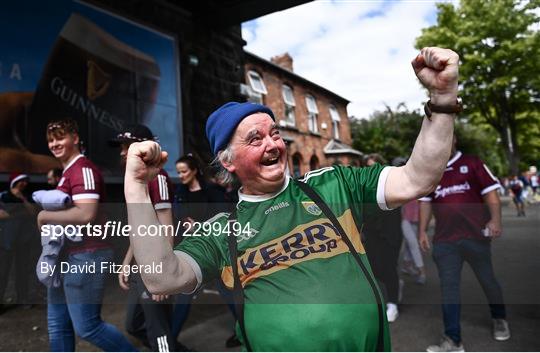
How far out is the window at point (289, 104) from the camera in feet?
58.7

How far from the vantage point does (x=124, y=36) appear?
5.43 m

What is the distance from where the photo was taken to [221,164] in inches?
57.0

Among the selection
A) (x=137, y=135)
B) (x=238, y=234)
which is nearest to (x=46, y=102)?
(x=137, y=135)

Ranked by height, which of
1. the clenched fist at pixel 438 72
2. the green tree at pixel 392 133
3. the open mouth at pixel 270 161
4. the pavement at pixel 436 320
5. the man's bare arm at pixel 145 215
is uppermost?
the green tree at pixel 392 133

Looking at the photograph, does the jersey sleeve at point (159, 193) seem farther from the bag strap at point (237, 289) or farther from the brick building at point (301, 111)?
the brick building at point (301, 111)

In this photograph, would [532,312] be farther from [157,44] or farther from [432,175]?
[157,44]

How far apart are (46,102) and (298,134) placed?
14405mm

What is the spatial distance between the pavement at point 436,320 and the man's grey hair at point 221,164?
1738 mm

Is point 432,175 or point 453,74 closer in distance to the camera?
point 453,74

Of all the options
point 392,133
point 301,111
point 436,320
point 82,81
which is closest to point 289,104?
point 301,111

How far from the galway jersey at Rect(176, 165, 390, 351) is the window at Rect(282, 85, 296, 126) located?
1648 centimetres

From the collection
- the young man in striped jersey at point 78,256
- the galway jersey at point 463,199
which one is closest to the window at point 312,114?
the galway jersey at point 463,199

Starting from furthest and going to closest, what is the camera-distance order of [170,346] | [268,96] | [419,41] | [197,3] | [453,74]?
[419,41], [268,96], [197,3], [170,346], [453,74]

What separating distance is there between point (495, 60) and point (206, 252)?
63.4ft
